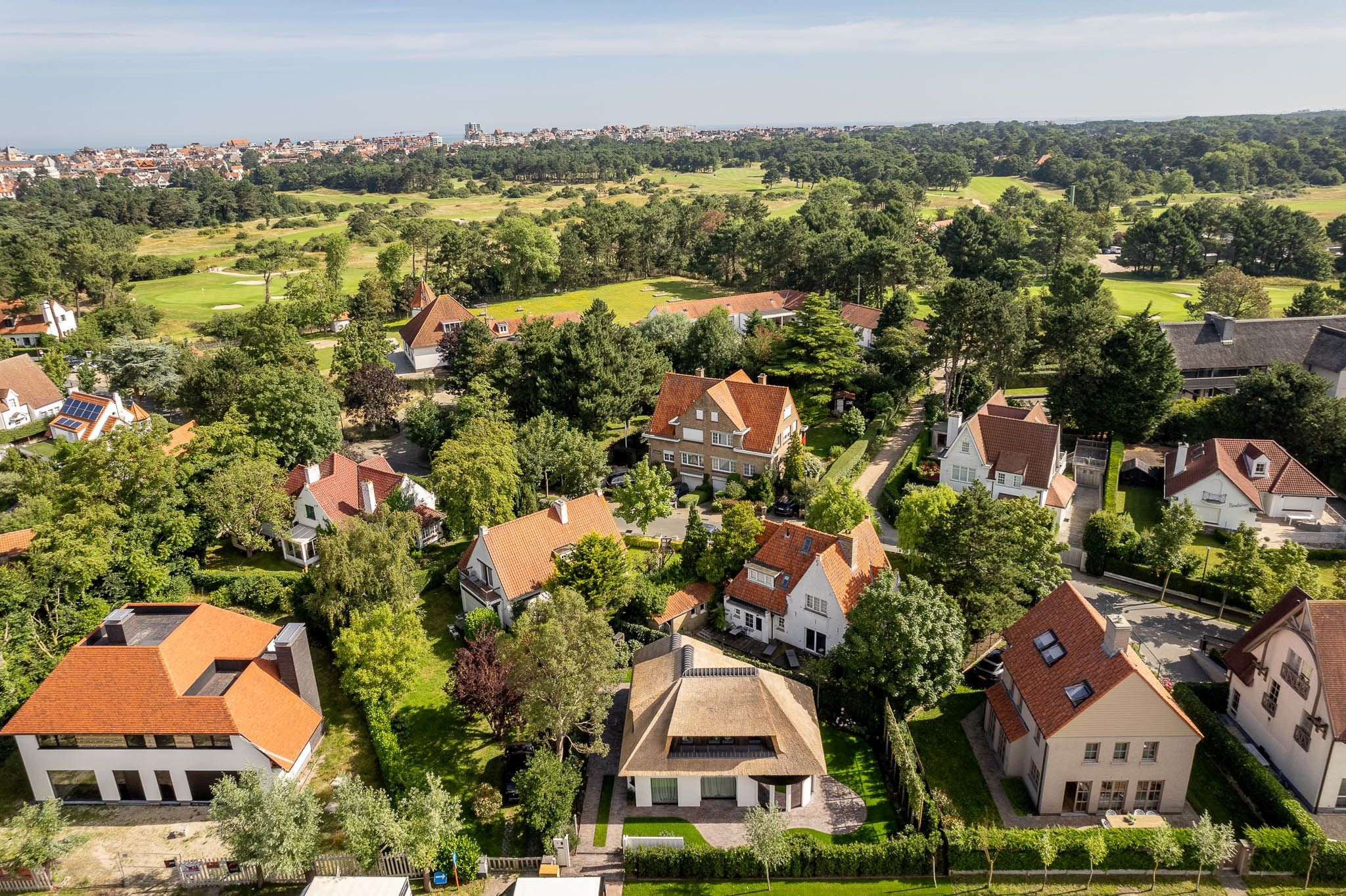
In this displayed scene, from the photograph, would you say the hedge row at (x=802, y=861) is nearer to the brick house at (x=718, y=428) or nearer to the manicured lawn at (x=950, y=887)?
the manicured lawn at (x=950, y=887)

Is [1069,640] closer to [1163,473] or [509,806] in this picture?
[509,806]

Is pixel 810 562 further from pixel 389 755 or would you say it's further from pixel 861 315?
pixel 861 315

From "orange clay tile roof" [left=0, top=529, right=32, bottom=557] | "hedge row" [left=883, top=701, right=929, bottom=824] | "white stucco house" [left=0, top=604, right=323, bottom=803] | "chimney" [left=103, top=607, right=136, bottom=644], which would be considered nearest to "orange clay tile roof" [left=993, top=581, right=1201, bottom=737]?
"hedge row" [left=883, top=701, right=929, bottom=824]

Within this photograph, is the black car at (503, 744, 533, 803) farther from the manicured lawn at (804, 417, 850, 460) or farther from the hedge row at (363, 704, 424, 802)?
the manicured lawn at (804, 417, 850, 460)

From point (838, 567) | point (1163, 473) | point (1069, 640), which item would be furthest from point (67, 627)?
point (1163, 473)

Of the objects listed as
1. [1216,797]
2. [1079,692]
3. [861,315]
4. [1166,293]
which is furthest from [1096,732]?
[1166,293]
